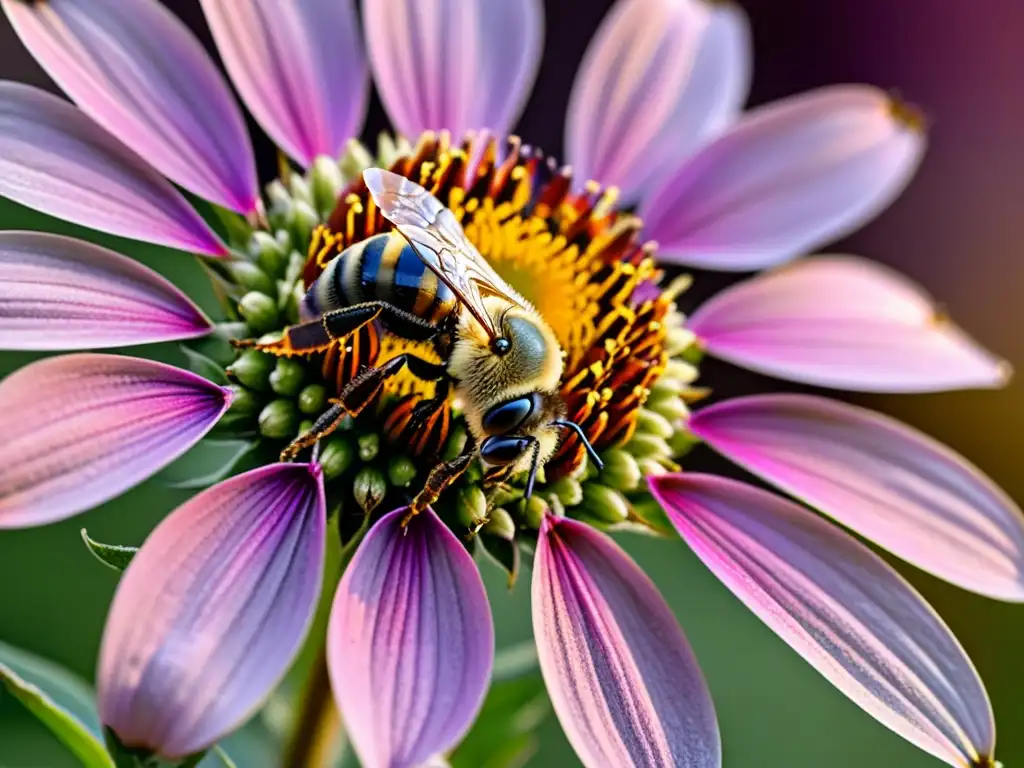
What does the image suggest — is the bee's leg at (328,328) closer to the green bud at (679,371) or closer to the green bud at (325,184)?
the green bud at (325,184)

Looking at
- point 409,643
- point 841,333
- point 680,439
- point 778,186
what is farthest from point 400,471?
point 778,186

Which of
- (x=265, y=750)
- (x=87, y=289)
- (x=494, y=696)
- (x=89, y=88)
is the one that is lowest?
(x=265, y=750)

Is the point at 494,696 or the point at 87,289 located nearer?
the point at 87,289

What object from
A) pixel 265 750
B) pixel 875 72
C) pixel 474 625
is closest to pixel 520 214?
pixel 474 625

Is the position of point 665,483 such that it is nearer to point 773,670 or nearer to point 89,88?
point 89,88

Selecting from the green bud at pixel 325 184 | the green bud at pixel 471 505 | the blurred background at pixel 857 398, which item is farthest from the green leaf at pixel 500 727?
the green bud at pixel 325 184
